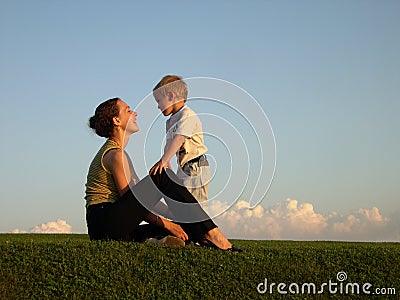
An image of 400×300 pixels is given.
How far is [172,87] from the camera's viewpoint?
9.02 m

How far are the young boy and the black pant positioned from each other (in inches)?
18.2

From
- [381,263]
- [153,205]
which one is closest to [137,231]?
[153,205]

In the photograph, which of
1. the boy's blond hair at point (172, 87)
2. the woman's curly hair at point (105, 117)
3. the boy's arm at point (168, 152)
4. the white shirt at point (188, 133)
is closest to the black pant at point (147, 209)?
the boy's arm at point (168, 152)

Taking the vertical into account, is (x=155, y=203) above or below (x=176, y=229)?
above

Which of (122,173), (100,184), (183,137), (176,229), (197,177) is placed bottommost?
(176,229)

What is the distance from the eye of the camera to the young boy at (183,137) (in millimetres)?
8539

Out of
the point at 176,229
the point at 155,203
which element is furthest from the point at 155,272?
the point at 155,203

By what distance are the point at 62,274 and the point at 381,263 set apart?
448 centimetres

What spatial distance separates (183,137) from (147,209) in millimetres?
1213

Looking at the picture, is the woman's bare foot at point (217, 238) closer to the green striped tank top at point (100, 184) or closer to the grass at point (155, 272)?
the grass at point (155, 272)

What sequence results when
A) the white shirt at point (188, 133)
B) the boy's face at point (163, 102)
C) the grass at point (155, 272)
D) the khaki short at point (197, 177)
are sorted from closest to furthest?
the grass at point (155, 272), the khaki short at point (197, 177), the white shirt at point (188, 133), the boy's face at point (163, 102)

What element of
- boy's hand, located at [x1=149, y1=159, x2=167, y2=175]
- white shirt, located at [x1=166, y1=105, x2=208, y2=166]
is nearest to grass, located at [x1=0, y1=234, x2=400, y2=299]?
boy's hand, located at [x1=149, y1=159, x2=167, y2=175]

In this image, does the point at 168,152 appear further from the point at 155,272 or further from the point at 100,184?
the point at 155,272

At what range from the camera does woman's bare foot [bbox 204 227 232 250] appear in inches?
327
